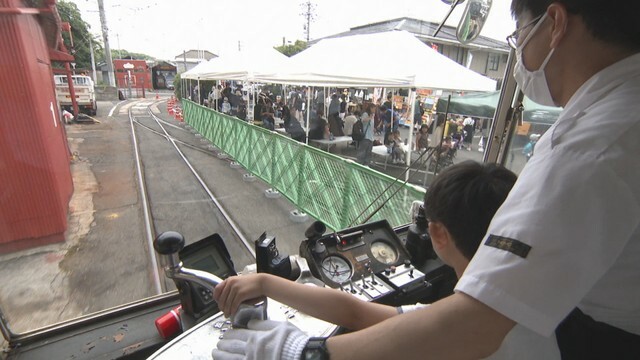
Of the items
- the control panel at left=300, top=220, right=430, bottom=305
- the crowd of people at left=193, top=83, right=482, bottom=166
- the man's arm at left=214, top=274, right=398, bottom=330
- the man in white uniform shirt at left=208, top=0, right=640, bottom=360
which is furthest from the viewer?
the crowd of people at left=193, top=83, right=482, bottom=166

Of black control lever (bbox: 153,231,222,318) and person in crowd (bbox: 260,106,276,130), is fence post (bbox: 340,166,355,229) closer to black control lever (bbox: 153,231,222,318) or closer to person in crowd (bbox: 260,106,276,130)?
black control lever (bbox: 153,231,222,318)

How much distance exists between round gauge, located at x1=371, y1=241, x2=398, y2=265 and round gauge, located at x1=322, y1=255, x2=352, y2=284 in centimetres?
19

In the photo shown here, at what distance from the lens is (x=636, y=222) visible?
48cm

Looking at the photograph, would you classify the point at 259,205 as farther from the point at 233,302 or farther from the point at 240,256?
the point at 233,302

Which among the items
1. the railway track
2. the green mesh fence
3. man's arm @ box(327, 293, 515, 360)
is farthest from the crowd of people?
man's arm @ box(327, 293, 515, 360)

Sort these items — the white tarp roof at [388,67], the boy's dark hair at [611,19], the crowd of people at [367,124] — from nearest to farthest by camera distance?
the boy's dark hair at [611,19] < the white tarp roof at [388,67] < the crowd of people at [367,124]

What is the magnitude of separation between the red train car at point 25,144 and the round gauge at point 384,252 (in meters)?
2.51

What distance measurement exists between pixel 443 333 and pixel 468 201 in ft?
1.16

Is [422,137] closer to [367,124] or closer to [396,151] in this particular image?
[396,151]

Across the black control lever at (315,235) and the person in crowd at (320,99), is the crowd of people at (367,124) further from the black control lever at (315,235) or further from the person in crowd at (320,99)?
the black control lever at (315,235)

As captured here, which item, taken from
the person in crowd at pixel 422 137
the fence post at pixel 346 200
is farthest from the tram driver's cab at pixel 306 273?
the person in crowd at pixel 422 137

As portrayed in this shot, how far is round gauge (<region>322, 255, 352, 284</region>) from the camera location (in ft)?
4.59

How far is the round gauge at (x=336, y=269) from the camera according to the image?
4.59 feet

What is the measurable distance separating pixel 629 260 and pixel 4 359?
1.93m
